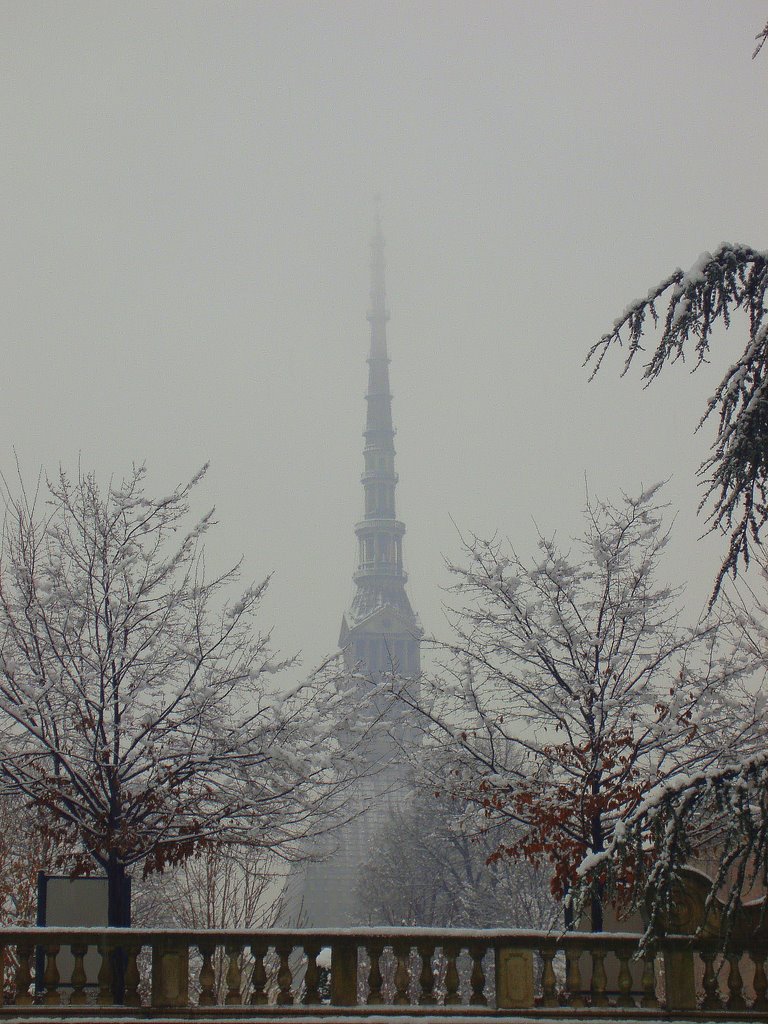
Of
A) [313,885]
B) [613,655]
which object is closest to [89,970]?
[613,655]

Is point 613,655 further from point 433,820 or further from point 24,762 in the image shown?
point 433,820

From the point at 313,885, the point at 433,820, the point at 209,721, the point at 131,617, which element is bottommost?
the point at 313,885

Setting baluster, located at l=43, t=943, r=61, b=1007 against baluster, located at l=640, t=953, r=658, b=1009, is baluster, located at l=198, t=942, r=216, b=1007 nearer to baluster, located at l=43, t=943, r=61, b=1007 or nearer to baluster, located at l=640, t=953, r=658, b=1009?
baluster, located at l=43, t=943, r=61, b=1007

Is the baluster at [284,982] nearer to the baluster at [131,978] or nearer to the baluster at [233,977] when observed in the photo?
the baluster at [233,977]

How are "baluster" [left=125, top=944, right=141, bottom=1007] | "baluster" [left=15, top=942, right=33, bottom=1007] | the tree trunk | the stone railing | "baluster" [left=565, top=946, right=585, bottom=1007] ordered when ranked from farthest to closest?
the tree trunk
"baluster" [left=125, top=944, right=141, bottom=1007]
"baluster" [left=565, top=946, right=585, bottom=1007]
"baluster" [left=15, top=942, right=33, bottom=1007]
the stone railing

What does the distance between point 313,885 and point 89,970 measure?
9551 centimetres

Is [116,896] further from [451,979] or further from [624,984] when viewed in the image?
[624,984]

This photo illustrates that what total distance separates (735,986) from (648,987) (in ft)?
3.09

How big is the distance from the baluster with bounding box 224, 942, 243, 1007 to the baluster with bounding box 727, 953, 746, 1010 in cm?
498

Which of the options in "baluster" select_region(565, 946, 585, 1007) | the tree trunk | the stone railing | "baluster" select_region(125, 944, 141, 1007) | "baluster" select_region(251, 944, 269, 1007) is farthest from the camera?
the tree trunk

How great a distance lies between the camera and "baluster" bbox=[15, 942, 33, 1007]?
1267 cm

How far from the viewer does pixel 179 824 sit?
58.0 feet

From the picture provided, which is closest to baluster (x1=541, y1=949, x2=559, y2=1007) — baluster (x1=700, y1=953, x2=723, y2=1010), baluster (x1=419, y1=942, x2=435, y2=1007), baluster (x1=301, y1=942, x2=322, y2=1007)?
baluster (x1=419, y1=942, x2=435, y2=1007)

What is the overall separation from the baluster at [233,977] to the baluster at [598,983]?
3.64m
